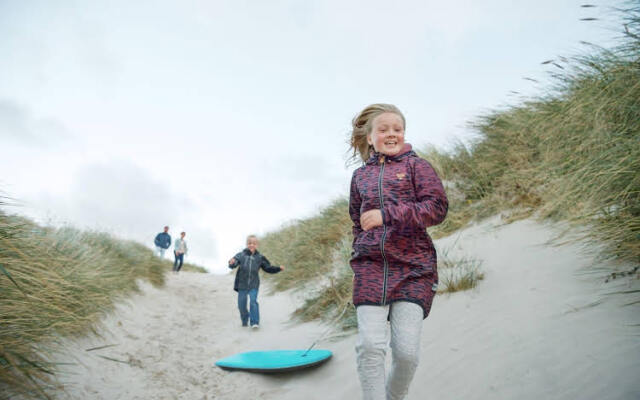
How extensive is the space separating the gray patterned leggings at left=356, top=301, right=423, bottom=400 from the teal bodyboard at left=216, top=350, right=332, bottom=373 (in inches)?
71.6

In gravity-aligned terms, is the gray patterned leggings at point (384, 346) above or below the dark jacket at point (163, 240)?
below

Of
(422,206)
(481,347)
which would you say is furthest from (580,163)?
(422,206)

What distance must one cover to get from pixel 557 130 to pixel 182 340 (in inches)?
213

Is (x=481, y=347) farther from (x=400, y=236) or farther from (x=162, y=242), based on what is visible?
(x=162, y=242)

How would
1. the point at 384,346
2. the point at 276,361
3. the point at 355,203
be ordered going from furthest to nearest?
the point at 276,361
the point at 355,203
the point at 384,346

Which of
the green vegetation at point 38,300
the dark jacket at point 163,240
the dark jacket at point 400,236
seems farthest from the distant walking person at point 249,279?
the dark jacket at point 163,240

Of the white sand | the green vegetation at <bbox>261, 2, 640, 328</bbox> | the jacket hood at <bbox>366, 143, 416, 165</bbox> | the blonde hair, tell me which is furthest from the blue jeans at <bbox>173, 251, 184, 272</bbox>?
the jacket hood at <bbox>366, 143, 416, 165</bbox>

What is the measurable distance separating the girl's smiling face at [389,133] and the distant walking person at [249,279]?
4605 millimetres

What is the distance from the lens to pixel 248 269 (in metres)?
7.11

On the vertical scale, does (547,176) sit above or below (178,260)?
above

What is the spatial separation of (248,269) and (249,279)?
0.18 m

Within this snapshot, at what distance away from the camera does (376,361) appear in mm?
2021

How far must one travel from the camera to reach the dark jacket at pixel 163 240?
1527 centimetres

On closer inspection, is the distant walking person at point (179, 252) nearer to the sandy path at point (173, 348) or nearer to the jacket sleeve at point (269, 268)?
the sandy path at point (173, 348)
